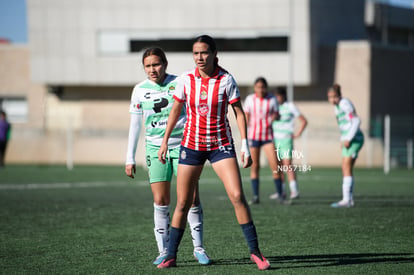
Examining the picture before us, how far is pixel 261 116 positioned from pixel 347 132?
176cm

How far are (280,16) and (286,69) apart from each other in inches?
111

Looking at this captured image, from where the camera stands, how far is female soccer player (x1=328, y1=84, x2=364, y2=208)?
41.4 feet

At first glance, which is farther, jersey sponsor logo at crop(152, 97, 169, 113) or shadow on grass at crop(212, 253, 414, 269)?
jersey sponsor logo at crop(152, 97, 169, 113)

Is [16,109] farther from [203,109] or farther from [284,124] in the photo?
[203,109]

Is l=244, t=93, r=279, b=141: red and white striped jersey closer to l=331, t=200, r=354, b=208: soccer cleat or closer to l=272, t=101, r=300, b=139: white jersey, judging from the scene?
l=272, t=101, r=300, b=139: white jersey

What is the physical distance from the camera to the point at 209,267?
6941 millimetres

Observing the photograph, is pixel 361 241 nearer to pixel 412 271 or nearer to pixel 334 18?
pixel 412 271

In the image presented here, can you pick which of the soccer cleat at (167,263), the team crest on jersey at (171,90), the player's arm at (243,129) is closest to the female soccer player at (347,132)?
the team crest on jersey at (171,90)

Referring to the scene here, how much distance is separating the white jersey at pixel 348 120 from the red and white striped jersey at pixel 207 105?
632cm

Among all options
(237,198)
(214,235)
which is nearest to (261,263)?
(237,198)

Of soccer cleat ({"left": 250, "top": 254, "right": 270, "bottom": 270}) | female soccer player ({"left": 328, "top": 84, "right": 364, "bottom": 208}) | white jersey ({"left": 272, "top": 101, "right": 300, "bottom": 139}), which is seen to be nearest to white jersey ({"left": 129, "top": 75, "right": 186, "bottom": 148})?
soccer cleat ({"left": 250, "top": 254, "right": 270, "bottom": 270})

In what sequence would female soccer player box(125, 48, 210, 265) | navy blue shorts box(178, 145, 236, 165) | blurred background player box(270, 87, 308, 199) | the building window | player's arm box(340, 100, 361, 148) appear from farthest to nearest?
the building window < blurred background player box(270, 87, 308, 199) < player's arm box(340, 100, 361, 148) < female soccer player box(125, 48, 210, 265) < navy blue shorts box(178, 145, 236, 165)

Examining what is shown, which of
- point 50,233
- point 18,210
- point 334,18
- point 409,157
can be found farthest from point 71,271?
point 334,18

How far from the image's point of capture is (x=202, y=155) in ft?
22.2
